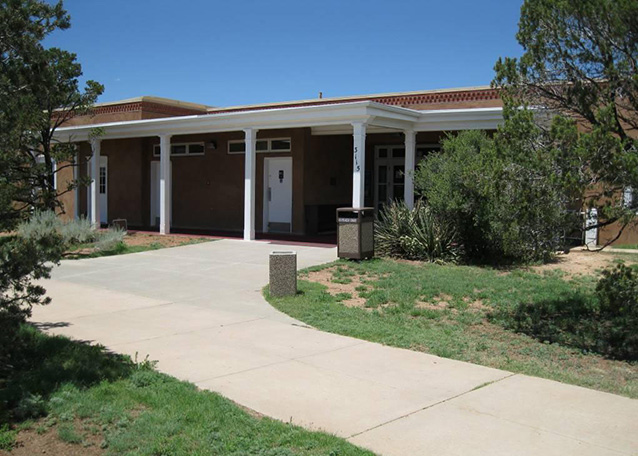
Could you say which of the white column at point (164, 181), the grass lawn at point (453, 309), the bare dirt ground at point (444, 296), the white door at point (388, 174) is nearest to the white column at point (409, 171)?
the bare dirt ground at point (444, 296)

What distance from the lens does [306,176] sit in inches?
806

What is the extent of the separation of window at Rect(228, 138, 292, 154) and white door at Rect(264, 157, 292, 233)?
324 mm

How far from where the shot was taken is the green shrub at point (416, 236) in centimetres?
1437

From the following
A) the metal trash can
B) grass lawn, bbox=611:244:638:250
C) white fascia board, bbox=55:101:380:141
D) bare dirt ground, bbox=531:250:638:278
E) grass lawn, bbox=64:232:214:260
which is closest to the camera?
bare dirt ground, bbox=531:250:638:278

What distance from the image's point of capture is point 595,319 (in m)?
9.02

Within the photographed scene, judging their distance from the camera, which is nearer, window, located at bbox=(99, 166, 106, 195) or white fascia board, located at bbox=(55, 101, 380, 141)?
white fascia board, located at bbox=(55, 101, 380, 141)

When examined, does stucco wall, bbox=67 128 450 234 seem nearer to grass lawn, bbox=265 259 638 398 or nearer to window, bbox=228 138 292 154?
window, bbox=228 138 292 154

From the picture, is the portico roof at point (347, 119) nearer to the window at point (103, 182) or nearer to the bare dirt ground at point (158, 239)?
the bare dirt ground at point (158, 239)

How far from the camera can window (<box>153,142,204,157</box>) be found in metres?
23.2

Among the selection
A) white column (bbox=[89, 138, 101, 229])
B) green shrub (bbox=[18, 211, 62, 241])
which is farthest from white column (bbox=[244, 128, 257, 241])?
white column (bbox=[89, 138, 101, 229])

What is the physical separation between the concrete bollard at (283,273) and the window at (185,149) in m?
13.4

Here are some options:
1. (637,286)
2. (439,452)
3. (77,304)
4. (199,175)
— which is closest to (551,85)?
(637,286)

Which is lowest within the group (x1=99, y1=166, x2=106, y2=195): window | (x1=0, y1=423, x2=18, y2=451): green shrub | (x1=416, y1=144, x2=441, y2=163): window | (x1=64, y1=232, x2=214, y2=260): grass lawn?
(x1=0, y1=423, x2=18, y2=451): green shrub

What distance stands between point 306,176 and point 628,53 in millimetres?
13355
